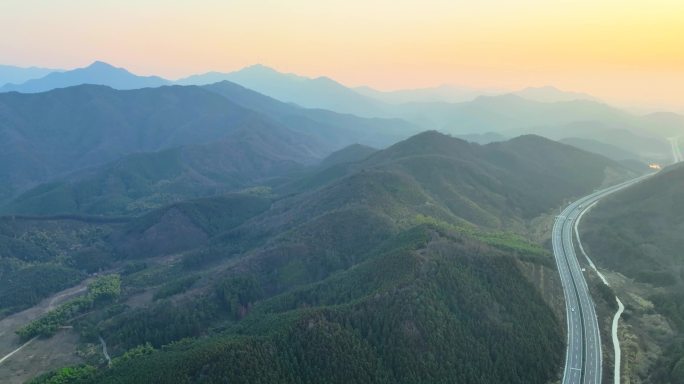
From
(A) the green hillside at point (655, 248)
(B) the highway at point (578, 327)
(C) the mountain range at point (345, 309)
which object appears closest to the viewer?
(C) the mountain range at point (345, 309)

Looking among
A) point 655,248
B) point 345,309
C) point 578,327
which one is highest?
point 345,309

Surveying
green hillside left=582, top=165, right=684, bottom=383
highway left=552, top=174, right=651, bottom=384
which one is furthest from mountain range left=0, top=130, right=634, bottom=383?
green hillside left=582, top=165, right=684, bottom=383

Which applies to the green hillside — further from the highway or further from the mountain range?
the mountain range

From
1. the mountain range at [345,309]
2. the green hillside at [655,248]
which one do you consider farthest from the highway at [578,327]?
the green hillside at [655,248]

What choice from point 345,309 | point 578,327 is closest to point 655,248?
point 578,327

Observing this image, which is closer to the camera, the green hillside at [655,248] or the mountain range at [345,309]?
the mountain range at [345,309]

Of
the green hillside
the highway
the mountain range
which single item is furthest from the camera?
the green hillside

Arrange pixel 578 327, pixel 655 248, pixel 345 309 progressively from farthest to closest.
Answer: pixel 655 248 < pixel 578 327 < pixel 345 309

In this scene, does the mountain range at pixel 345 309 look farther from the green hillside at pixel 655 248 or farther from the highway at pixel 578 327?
the green hillside at pixel 655 248

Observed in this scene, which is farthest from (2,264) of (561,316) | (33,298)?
(561,316)

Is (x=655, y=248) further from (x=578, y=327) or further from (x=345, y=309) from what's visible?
(x=345, y=309)

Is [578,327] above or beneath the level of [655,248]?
beneath

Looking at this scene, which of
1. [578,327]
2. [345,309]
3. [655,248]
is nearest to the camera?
[345,309]
